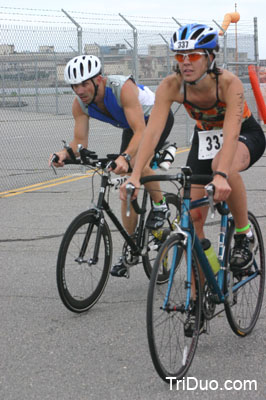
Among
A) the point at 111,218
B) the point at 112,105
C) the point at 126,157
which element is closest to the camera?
the point at 126,157

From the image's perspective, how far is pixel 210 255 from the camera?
4.34m

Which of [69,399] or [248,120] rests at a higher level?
[248,120]

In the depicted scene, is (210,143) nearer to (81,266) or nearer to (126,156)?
(126,156)

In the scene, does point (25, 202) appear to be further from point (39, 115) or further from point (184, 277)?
point (184, 277)

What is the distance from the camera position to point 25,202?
10.2 meters

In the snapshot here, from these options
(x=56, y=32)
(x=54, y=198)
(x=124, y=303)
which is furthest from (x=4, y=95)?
(x=124, y=303)

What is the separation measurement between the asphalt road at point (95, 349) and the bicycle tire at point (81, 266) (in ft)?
0.41

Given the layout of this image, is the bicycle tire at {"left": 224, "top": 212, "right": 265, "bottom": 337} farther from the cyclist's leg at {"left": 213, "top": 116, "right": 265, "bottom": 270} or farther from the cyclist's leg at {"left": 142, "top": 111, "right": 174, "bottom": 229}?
the cyclist's leg at {"left": 142, "top": 111, "right": 174, "bottom": 229}

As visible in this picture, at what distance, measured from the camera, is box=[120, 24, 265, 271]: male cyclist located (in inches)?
167

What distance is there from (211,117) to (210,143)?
17cm

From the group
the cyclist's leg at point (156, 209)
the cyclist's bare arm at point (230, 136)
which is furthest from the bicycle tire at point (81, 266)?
the cyclist's bare arm at point (230, 136)

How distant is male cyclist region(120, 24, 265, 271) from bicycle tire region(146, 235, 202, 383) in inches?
17.4

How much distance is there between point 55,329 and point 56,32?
8095mm

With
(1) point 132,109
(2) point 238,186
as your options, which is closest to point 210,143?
(2) point 238,186
